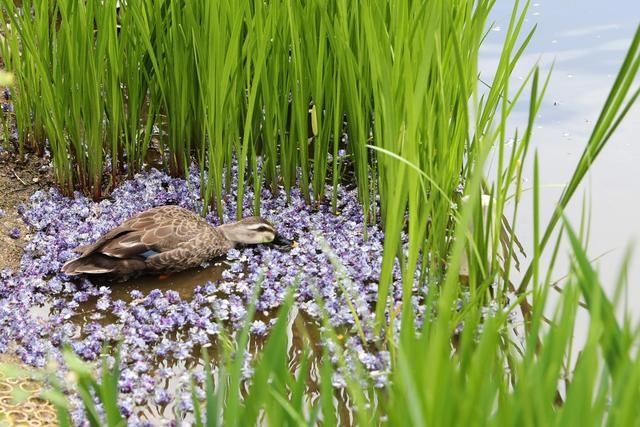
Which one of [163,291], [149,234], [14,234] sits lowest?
[163,291]

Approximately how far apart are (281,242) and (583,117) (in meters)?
2.06

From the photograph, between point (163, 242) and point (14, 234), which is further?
point (14, 234)

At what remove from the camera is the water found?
3.87m

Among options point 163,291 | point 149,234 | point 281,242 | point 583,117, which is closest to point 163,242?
point 149,234

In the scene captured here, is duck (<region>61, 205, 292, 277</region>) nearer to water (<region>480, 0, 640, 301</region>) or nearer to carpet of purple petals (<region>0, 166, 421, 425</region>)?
carpet of purple petals (<region>0, 166, 421, 425</region>)

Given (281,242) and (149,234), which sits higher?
(149,234)

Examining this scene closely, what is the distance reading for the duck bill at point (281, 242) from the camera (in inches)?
149

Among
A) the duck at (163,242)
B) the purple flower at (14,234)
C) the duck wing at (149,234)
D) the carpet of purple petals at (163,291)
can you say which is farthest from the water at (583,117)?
the purple flower at (14,234)

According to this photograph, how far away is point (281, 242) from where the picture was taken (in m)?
3.80

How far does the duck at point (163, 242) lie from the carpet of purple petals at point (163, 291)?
0.29ft

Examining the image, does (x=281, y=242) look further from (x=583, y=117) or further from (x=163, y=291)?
(x=583, y=117)

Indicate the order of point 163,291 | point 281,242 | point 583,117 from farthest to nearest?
point 583,117
point 281,242
point 163,291

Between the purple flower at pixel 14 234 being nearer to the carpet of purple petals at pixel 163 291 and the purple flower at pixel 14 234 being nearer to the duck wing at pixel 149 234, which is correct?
the carpet of purple petals at pixel 163 291

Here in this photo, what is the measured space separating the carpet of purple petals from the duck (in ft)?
0.29
